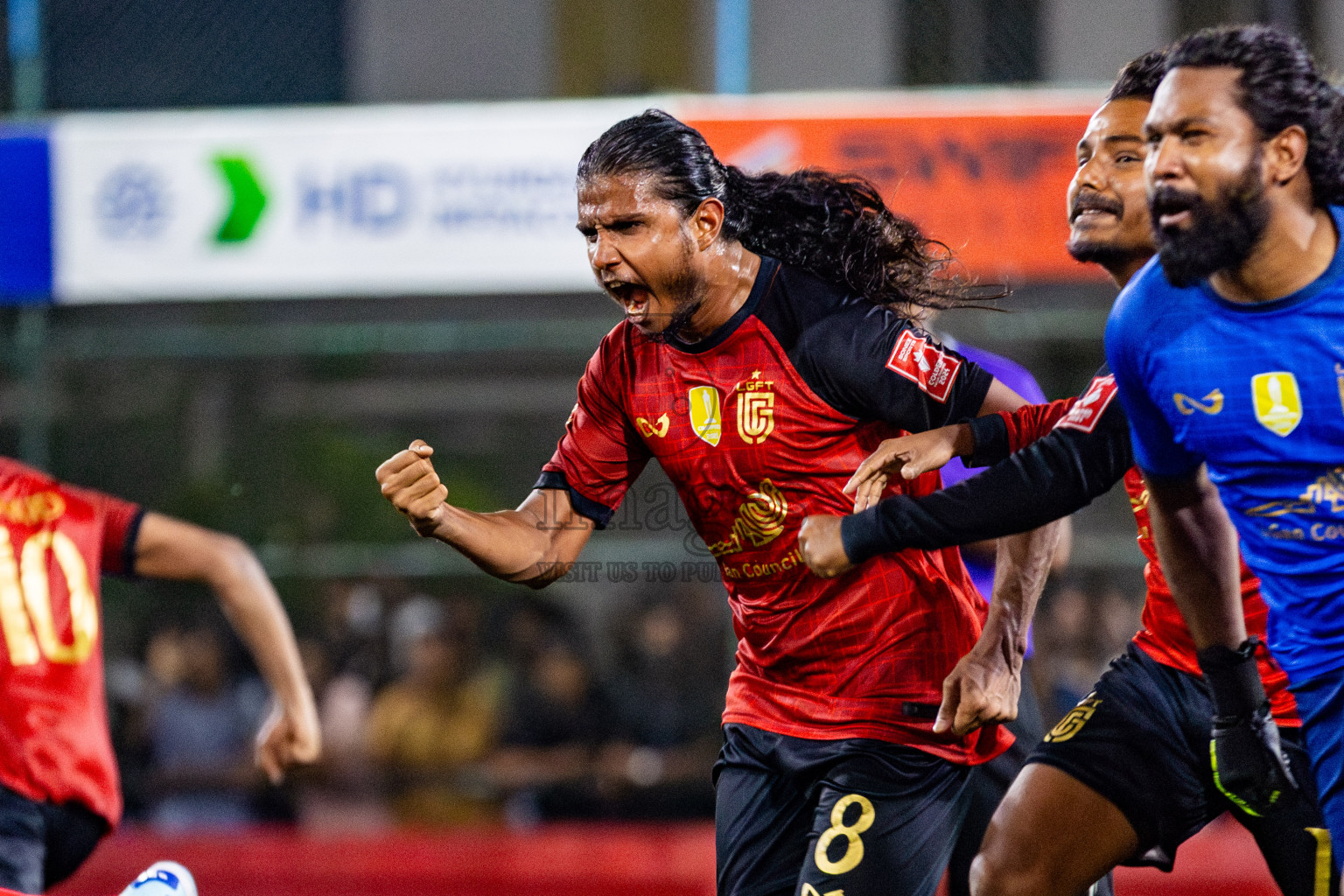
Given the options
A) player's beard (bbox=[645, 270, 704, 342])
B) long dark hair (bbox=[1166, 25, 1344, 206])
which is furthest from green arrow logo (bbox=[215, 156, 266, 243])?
long dark hair (bbox=[1166, 25, 1344, 206])

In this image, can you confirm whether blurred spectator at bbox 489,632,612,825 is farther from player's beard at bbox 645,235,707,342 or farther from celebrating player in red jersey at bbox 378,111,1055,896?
player's beard at bbox 645,235,707,342

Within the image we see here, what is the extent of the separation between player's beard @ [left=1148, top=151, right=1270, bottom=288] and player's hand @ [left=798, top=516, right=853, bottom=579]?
0.72 meters

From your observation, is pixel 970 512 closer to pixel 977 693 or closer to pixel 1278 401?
pixel 977 693

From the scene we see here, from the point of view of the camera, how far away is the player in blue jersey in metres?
2.32

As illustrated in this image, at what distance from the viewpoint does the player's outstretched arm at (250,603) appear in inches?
137

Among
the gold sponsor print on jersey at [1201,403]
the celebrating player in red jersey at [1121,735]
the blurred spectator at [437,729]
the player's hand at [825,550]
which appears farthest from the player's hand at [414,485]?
the blurred spectator at [437,729]

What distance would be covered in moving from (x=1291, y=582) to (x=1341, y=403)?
0.31 m

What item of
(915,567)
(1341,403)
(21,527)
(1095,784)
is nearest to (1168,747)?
(1095,784)

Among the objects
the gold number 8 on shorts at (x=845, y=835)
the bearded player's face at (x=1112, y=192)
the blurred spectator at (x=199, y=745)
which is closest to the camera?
the gold number 8 on shorts at (x=845, y=835)

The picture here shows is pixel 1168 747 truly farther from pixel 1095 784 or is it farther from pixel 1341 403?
pixel 1341 403

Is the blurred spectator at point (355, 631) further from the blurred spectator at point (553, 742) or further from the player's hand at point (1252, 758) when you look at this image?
the player's hand at point (1252, 758)

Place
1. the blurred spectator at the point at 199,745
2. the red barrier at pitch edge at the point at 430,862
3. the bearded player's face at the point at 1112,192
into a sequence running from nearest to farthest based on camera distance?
the bearded player's face at the point at 1112,192
the red barrier at pitch edge at the point at 430,862
the blurred spectator at the point at 199,745

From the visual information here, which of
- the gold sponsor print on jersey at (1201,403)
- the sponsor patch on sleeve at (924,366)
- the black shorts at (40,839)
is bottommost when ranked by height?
the black shorts at (40,839)

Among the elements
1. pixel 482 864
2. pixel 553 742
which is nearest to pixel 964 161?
pixel 553 742
